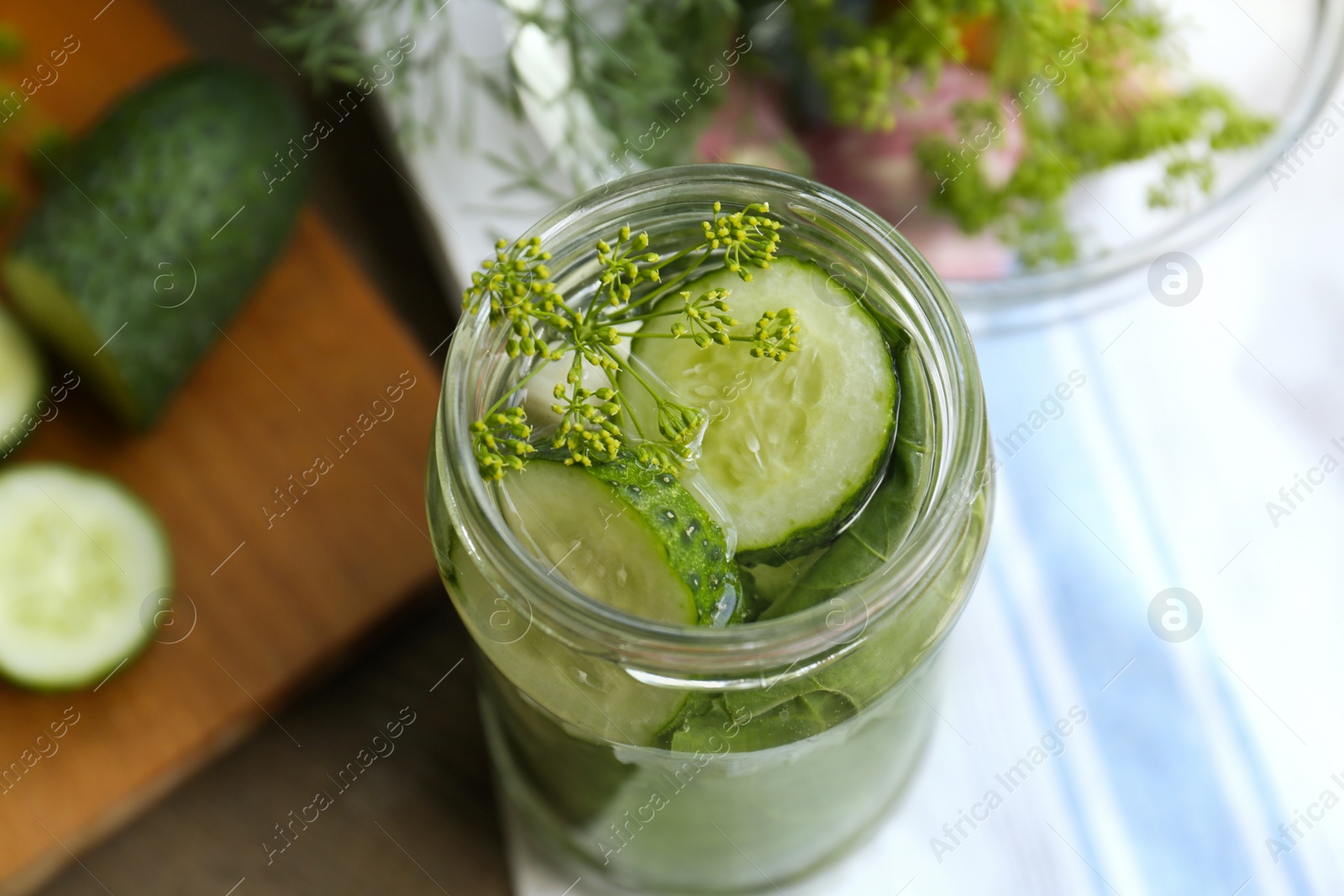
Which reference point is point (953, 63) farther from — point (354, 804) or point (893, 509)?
point (354, 804)

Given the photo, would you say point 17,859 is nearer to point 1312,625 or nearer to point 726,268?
point 726,268

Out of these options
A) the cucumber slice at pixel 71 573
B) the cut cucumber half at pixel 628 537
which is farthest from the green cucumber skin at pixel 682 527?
the cucumber slice at pixel 71 573

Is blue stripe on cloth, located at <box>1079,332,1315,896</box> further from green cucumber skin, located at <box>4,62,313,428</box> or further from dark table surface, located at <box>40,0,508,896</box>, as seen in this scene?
green cucumber skin, located at <box>4,62,313,428</box>

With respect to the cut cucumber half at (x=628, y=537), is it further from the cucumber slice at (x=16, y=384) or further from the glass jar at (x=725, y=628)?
the cucumber slice at (x=16, y=384)

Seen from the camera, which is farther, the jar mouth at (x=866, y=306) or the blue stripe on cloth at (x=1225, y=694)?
the blue stripe on cloth at (x=1225, y=694)

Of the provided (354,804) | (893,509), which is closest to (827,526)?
(893,509)
